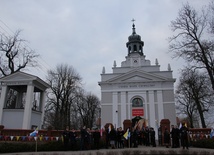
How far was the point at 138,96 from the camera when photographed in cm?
3525

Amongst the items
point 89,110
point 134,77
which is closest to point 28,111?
point 134,77

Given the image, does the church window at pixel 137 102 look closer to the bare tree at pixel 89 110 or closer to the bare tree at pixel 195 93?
the bare tree at pixel 195 93

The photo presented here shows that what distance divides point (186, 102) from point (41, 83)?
2878 centimetres

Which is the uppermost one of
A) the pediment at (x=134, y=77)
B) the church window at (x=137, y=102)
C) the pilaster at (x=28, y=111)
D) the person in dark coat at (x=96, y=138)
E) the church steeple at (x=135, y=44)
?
the church steeple at (x=135, y=44)

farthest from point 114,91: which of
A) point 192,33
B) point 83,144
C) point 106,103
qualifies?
point 83,144

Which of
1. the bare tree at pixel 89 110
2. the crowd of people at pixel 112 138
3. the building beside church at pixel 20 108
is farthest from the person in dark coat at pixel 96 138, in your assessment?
the bare tree at pixel 89 110

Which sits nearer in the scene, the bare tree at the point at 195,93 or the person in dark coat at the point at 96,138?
the person in dark coat at the point at 96,138

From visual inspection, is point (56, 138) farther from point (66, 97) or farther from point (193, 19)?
point (66, 97)

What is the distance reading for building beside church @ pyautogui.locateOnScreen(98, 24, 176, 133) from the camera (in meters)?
34.1

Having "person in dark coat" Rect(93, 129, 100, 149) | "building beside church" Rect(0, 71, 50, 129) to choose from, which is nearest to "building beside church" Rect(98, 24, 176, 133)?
"building beside church" Rect(0, 71, 50, 129)

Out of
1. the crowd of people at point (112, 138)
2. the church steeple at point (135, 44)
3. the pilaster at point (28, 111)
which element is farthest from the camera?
the church steeple at point (135, 44)

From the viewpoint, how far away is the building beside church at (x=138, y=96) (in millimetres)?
34094

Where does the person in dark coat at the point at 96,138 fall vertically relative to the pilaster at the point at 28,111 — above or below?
below

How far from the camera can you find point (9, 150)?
13086 millimetres
